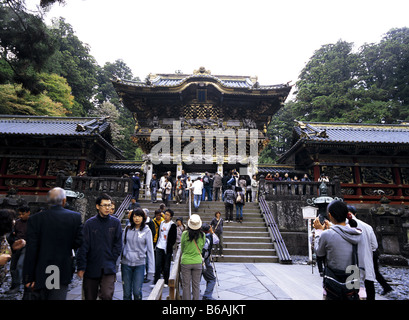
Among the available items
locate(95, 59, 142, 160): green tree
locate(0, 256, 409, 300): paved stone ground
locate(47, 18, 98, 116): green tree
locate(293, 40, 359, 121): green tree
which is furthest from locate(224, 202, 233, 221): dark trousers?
locate(47, 18, 98, 116): green tree

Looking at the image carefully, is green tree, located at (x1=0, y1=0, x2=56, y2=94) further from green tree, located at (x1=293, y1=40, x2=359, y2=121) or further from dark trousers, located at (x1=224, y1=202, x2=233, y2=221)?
green tree, located at (x1=293, y1=40, x2=359, y2=121)

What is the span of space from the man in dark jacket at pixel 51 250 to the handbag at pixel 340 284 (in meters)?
2.85

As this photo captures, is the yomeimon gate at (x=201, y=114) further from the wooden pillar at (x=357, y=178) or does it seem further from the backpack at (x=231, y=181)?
the wooden pillar at (x=357, y=178)

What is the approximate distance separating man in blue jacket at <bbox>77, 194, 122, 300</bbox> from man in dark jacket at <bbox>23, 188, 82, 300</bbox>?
0.25 meters

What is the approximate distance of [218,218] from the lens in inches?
291

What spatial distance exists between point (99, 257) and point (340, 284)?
110 inches

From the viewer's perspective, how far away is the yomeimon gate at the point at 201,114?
15164 millimetres

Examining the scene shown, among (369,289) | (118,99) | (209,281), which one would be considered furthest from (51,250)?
(118,99)

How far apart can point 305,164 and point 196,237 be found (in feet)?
44.6

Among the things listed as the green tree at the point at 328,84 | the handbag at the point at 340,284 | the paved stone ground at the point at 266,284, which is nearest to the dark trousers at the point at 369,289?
the paved stone ground at the point at 266,284

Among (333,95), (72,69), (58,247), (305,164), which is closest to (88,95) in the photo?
(72,69)

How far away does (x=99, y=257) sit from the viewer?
2.90m

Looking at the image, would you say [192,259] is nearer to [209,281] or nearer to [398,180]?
[209,281]
